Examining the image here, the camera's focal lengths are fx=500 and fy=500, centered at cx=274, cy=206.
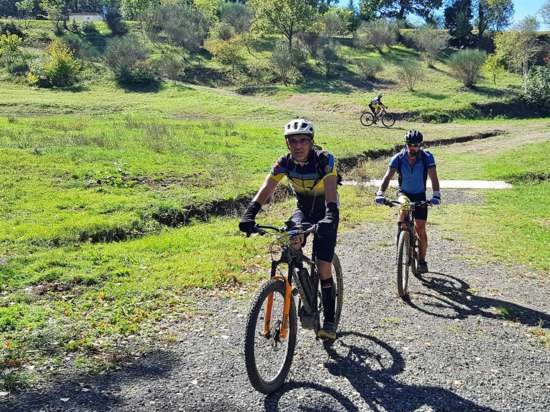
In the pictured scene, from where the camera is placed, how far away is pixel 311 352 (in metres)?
5.90

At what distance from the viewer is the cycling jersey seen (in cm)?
789

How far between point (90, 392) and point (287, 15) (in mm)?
55482

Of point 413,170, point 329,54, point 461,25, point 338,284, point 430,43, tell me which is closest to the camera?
point 338,284

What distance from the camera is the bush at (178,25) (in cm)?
5969

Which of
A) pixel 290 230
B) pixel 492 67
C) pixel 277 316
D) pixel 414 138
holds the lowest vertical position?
pixel 277 316

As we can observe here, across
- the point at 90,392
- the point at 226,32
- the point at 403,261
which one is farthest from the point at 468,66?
the point at 90,392

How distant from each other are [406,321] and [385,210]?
7012mm

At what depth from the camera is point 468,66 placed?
4744cm

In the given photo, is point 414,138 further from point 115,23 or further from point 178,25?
point 115,23

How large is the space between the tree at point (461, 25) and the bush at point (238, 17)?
94.3ft

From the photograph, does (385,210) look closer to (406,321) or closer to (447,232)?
(447,232)

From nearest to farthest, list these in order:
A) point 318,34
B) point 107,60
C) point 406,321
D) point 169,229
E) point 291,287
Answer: point 291,287 < point 406,321 < point 169,229 < point 107,60 < point 318,34

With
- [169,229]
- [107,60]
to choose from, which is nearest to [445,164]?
[169,229]

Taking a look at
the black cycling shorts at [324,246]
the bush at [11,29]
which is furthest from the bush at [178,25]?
the black cycling shorts at [324,246]
